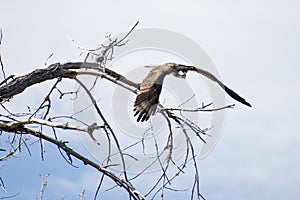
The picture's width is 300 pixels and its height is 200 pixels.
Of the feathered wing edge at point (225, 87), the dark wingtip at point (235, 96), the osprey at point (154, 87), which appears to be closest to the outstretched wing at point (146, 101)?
the osprey at point (154, 87)

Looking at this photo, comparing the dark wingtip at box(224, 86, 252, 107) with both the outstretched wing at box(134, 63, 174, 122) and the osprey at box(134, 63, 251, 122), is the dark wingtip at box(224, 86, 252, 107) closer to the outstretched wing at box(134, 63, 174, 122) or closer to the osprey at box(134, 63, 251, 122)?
the osprey at box(134, 63, 251, 122)

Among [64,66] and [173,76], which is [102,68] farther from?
[173,76]

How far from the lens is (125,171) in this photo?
11.7 ft

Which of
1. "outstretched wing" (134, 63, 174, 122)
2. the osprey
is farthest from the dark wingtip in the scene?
"outstretched wing" (134, 63, 174, 122)

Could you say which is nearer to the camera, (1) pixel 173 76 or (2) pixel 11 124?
A: (2) pixel 11 124

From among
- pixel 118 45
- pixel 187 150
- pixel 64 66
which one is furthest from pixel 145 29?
pixel 187 150

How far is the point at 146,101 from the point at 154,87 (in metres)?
0.12

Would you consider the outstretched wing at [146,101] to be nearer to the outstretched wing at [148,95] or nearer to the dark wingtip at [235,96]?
the outstretched wing at [148,95]

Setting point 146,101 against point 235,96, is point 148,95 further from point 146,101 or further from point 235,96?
point 235,96

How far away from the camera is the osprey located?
11.5ft

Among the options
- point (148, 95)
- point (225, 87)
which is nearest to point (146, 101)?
point (148, 95)

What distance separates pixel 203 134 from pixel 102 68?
0.77 meters

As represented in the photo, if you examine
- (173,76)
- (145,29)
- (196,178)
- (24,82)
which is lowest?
(196,178)

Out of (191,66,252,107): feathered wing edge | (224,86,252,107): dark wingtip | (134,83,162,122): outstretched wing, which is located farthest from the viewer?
(224,86,252,107): dark wingtip
